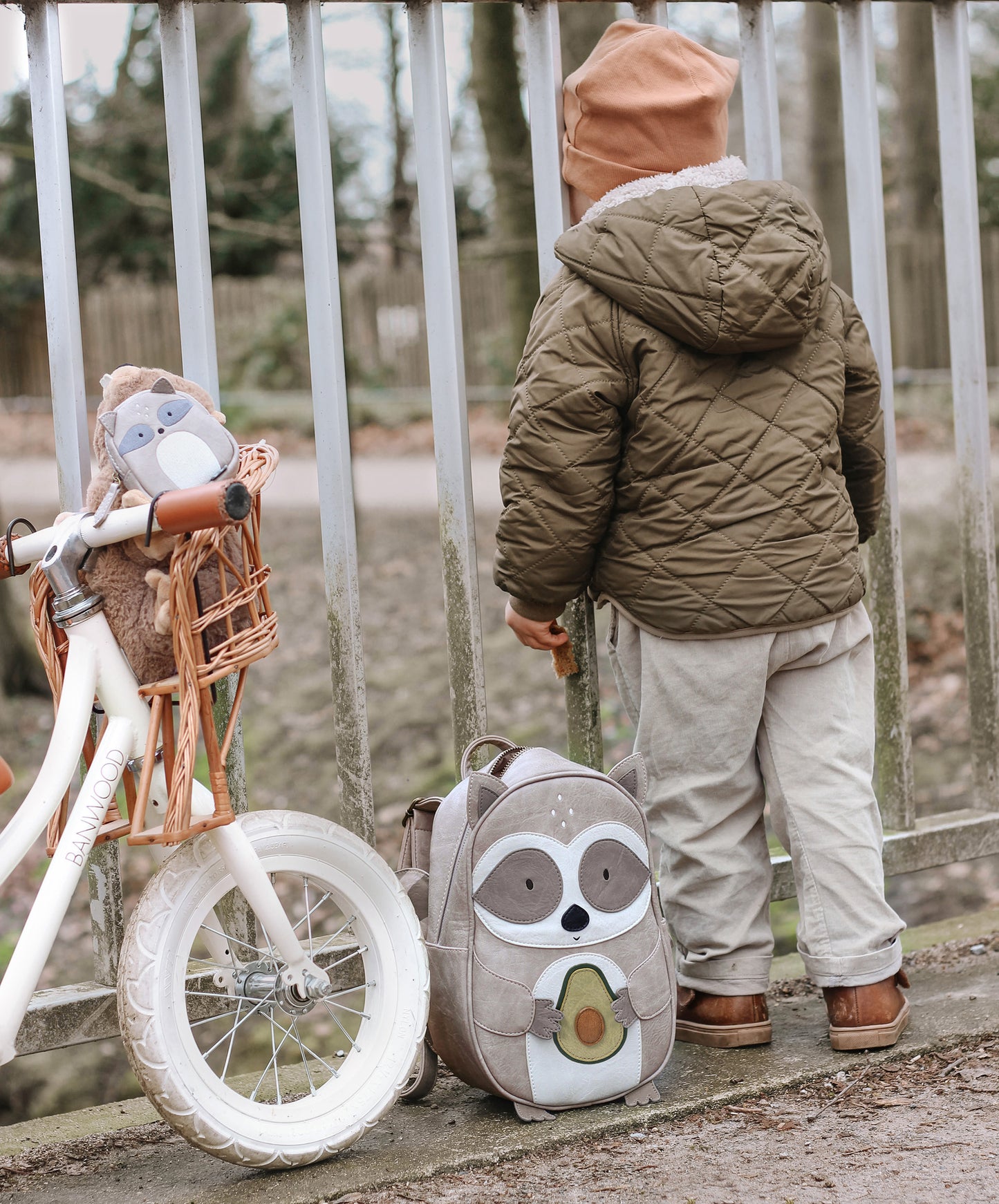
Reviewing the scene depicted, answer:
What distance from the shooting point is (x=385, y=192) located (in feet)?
44.8

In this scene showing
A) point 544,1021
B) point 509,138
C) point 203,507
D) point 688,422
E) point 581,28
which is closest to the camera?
point 203,507

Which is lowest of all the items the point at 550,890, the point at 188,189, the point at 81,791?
the point at 550,890

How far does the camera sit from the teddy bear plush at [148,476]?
6.71 ft

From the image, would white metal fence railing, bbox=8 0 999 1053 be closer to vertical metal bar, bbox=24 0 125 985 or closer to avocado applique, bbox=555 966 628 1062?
vertical metal bar, bbox=24 0 125 985

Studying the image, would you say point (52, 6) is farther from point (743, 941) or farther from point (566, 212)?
point (743, 941)

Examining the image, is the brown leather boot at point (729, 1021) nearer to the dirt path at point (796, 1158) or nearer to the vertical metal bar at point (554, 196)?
the dirt path at point (796, 1158)

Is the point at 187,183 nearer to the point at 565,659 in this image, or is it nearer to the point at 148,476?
the point at 148,476

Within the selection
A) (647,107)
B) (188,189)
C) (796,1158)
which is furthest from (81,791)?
(647,107)

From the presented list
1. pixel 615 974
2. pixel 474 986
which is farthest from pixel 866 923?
pixel 474 986

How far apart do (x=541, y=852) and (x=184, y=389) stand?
94cm

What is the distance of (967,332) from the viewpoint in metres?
3.14

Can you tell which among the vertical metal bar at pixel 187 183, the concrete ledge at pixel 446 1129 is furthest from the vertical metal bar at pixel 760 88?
the concrete ledge at pixel 446 1129

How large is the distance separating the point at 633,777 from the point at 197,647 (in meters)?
0.81

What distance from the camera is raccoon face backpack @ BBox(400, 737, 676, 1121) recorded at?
228cm
